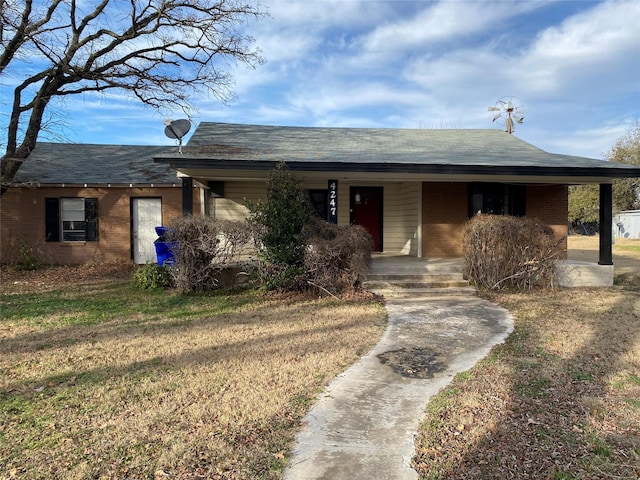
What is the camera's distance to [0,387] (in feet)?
13.4

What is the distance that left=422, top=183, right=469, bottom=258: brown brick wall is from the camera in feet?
40.7

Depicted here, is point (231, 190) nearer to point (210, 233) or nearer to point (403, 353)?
point (210, 233)

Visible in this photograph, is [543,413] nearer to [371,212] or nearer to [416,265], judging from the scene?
[416,265]

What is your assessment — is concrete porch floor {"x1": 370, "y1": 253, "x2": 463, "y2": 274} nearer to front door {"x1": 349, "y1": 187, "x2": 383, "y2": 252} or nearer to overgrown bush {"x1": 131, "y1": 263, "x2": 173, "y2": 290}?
front door {"x1": 349, "y1": 187, "x2": 383, "y2": 252}

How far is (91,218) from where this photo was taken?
13.9 m

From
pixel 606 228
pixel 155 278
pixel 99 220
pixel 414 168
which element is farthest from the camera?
pixel 99 220

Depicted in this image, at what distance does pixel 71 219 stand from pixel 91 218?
0.60 meters

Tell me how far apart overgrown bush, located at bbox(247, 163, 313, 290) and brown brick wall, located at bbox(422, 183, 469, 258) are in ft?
16.7

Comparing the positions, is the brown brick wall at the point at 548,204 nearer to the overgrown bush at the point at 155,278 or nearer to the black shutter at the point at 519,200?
the black shutter at the point at 519,200

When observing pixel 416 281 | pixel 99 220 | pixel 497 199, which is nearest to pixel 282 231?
pixel 416 281

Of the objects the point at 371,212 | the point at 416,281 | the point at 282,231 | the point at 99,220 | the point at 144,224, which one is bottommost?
the point at 416,281

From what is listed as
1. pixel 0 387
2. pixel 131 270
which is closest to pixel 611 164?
pixel 0 387

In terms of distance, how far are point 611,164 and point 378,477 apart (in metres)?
10.3

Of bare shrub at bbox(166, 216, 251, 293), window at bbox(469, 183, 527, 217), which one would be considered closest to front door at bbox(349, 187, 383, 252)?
window at bbox(469, 183, 527, 217)
